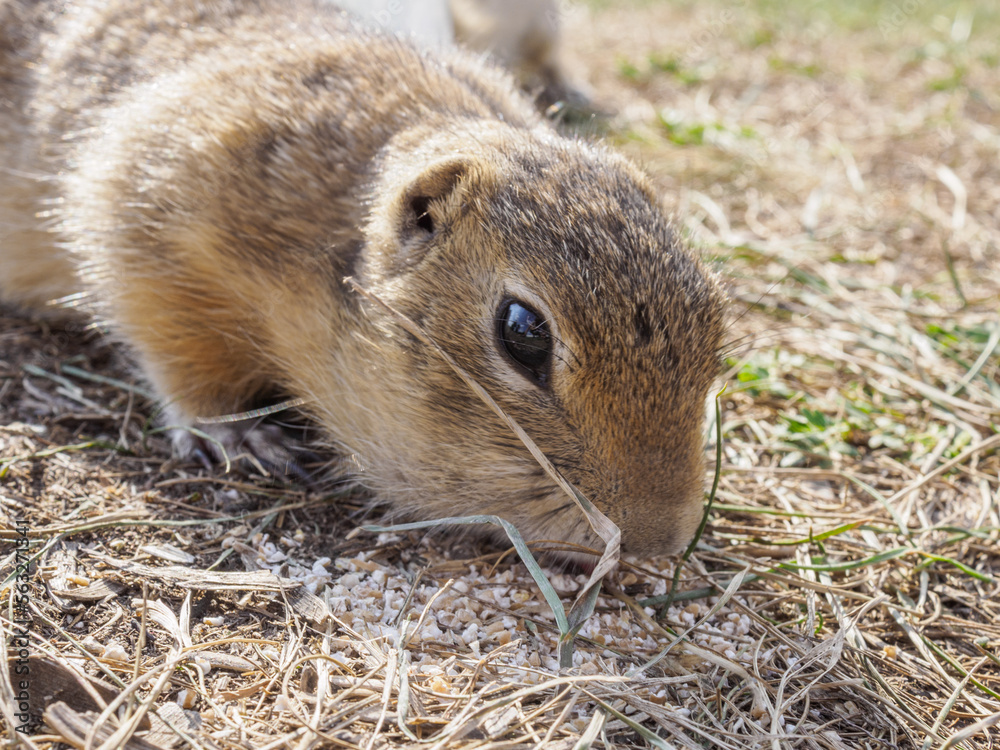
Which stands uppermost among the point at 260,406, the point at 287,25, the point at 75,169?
the point at 287,25

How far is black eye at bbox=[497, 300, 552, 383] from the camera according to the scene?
2873 mm

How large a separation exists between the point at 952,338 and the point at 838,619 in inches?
104

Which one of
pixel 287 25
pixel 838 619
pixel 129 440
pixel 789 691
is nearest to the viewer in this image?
pixel 789 691

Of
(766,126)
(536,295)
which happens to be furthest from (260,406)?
(766,126)

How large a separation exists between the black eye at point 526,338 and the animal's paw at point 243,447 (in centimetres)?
127

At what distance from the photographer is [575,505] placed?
112 inches

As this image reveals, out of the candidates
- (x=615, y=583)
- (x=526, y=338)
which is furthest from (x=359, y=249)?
(x=615, y=583)

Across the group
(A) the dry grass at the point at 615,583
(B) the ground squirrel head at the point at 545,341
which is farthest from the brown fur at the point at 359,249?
(A) the dry grass at the point at 615,583

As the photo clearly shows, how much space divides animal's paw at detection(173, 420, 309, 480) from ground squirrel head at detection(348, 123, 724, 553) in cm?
67

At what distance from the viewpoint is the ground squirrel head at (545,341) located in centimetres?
281

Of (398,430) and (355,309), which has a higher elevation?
(355,309)

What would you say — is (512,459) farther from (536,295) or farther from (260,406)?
(260,406)

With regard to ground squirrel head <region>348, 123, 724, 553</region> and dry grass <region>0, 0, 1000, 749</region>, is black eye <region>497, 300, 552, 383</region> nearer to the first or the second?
ground squirrel head <region>348, 123, 724, 553</region>

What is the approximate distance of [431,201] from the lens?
327 centimetres
